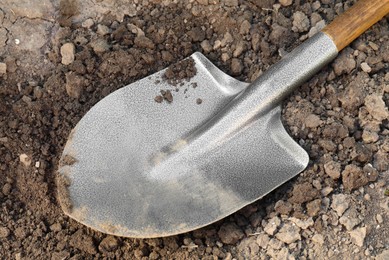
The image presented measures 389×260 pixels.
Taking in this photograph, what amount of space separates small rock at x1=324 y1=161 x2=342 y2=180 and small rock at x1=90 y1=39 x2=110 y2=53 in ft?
2.99

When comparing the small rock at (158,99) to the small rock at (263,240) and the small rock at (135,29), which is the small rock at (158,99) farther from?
the small rock at (263,240)

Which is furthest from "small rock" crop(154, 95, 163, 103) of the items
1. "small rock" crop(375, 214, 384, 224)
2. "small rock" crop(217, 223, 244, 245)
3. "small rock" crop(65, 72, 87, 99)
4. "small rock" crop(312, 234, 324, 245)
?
"small rock" crop(375, 214, 384, 224)

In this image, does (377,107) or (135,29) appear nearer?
(377,107)

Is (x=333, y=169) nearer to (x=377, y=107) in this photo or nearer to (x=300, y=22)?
(x=377, y=107)

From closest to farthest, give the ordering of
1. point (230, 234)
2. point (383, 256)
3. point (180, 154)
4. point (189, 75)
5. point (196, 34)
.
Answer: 1. point (383, 256)
2. point (230, 234)
3. point (180, 154)
4. point (189, 75)
5. point (196, 34)

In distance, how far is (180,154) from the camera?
230 cm

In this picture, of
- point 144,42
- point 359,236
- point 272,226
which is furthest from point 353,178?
point 144,42

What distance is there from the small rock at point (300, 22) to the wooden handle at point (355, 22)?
0.14 metres

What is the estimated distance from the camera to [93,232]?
227 cm

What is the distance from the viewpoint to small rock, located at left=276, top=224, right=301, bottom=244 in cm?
214

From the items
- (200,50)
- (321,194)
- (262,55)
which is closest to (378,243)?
(321,194)

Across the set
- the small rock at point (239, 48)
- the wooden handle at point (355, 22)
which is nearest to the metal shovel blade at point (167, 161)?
the small rock at point (239, 48)

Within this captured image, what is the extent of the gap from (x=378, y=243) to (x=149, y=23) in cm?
115

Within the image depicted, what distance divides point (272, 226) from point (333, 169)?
273 mm
